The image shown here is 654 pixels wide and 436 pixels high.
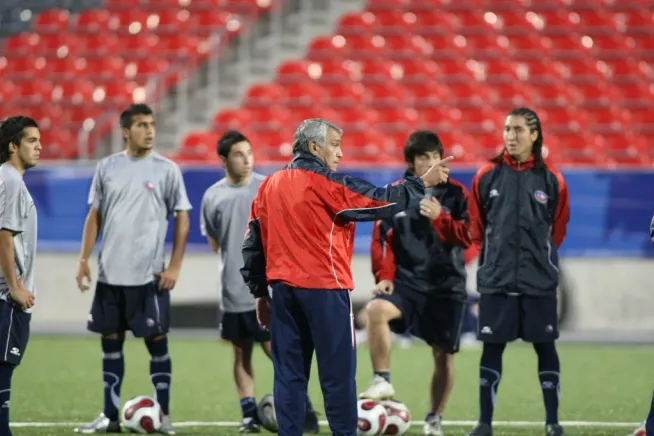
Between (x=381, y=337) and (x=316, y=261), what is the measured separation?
6.12ft

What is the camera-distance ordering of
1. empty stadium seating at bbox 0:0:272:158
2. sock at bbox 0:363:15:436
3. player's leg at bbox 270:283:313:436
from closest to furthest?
player's leg at bbox 270:283:313:436, sock at bbox 0:363:15:436, empty stadium seating at bbox 0:0:272:158

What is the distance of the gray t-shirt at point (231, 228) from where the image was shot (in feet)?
26.5

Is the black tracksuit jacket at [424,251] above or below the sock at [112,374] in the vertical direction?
above

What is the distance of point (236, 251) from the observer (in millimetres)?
8148

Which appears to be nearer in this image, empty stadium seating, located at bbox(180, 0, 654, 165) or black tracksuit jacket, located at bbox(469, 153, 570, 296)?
black tracksuit jacket, located at bbox(469, 153, 570, 296)

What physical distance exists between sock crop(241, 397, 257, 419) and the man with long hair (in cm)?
150

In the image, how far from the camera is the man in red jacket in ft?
19.3

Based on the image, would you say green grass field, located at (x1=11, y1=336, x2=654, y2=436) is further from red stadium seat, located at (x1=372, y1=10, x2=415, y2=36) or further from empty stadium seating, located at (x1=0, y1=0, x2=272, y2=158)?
red stadium seat, located at (x1=372, y1=10, x2=415, y2=36)

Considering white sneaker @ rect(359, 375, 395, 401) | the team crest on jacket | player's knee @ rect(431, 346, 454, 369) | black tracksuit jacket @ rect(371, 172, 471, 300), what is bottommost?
white sneaker @ rect(359, 375, 395, 401)

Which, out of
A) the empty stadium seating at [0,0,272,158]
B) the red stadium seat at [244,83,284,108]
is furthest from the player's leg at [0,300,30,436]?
the red stadium seat at [244,83,284,108]

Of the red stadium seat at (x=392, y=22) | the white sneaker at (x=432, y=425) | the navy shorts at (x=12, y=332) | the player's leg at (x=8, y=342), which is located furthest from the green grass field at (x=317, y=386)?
the red stadium seat at (x=392, y=22)

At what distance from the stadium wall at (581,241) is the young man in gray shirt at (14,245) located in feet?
22.1

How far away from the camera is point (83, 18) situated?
19.1 m

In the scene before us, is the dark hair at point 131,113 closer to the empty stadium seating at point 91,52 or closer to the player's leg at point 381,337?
the player's leg at point 381,337
